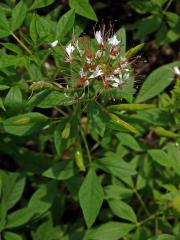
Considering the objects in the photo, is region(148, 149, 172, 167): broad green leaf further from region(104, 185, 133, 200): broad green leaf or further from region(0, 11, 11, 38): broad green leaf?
region(0, 11, 11, 38): broad green leaf

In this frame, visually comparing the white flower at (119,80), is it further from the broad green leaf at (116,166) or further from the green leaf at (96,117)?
the broad green leaf at (116,166)

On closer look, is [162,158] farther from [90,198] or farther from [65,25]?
[65,25]

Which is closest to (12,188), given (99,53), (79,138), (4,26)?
(79,138)

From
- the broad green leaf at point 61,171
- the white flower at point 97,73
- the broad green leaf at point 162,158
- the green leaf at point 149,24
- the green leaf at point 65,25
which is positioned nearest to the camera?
the white flower at point 97,73

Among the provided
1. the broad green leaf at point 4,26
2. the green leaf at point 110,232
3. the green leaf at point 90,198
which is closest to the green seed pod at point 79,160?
the green leaf at point 90,198

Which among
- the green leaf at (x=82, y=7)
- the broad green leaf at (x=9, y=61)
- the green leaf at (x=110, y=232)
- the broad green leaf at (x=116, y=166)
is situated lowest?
the green leaf at (x=110, y=232)

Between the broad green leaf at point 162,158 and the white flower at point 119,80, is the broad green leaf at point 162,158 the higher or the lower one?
the lower one

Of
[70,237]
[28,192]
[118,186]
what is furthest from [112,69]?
[28,192]

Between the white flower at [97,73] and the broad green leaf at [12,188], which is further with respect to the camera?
the broad green leaf at [12,188]
